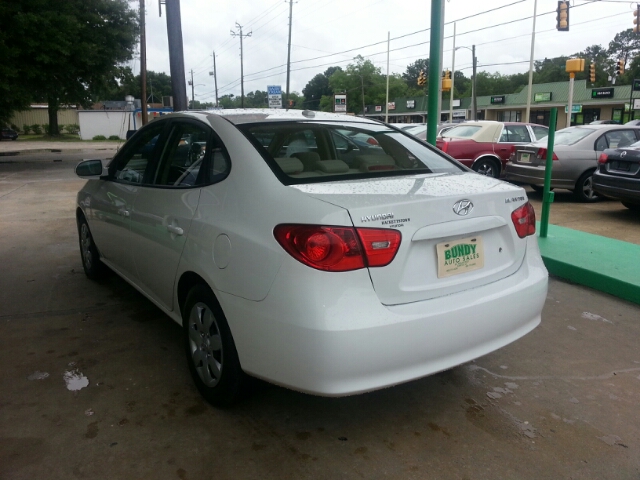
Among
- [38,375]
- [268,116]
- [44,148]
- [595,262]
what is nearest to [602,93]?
[44,148]

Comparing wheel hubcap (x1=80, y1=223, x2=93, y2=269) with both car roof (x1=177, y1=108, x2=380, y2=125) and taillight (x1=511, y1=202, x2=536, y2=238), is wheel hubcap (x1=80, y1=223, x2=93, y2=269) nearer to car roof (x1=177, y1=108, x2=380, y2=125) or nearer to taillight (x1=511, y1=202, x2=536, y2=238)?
car roof (x1=177, y1=108, x2=380, y2=125)

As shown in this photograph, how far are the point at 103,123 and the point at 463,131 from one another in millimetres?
47782

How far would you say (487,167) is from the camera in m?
12.3

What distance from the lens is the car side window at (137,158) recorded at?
3.88m

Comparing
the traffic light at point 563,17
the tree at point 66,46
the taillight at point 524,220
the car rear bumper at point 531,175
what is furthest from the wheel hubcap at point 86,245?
the traffic light at point 563,17

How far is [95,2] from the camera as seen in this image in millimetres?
19656

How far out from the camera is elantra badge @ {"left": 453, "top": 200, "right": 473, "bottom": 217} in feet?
8.46

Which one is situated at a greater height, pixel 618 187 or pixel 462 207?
pixel 462 207

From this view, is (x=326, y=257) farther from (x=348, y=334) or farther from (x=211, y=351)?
(x=211, y=351)

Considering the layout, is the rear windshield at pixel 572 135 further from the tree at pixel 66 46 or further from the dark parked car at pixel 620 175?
the tree at pixel 66 46

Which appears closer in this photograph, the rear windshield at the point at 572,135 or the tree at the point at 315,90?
the rear windshield at the point at 572,135

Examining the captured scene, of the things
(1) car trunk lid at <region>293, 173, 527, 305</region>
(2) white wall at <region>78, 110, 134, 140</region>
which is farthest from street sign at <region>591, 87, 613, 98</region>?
(1) car trunk lid at <region>293, 173, 527, 305</region>

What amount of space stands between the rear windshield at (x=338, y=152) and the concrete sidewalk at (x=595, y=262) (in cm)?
225

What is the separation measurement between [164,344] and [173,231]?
1.06m
